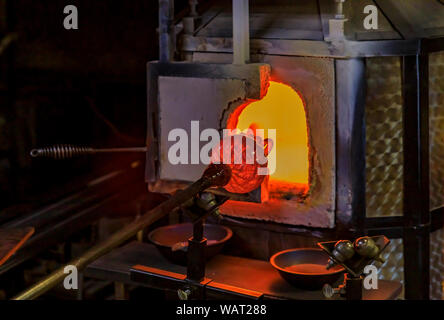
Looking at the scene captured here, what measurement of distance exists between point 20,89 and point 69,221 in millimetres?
1153

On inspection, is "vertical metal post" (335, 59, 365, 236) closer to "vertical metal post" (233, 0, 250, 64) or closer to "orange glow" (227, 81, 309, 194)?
"orange glow" (227, 81, 309, 194)

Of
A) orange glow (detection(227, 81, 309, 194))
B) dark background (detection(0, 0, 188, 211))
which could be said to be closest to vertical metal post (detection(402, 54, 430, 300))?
orange glow (detection(227, 81, 309, 194))

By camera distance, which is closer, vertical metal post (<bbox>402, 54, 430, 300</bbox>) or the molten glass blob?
the molten glass blob

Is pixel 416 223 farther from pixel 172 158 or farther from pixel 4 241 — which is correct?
pixel 4 241

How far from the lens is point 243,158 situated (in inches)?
151

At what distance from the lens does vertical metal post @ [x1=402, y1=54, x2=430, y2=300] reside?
4047mm

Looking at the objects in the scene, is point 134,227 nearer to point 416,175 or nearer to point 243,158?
point 243,158

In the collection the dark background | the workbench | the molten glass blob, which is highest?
the dark background

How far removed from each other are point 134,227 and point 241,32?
1.45 metres

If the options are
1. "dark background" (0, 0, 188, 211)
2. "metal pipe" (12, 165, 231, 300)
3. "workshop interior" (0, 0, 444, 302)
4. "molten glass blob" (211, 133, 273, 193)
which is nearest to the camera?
"metal pipe" (12, 165, 231, 300)

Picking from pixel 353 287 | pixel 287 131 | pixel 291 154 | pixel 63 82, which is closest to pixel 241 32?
pixel 287 131

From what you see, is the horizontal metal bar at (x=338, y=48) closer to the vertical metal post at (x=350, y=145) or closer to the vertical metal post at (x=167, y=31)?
the vertical metal post at (x=350, y=145)

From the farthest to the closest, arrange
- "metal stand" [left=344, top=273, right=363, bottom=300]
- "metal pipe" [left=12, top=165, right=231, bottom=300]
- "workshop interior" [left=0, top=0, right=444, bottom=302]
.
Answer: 1. "workshop interior" [left=0, top=0, right=444, bottom=302]
2. "metal stand" [left=344, top=273, right=363, bottom=300]
3. "metal pipe" [left=12, top=165, right=231, bottom=300]

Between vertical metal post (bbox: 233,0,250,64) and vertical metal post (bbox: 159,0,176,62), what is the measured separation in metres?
0.49
